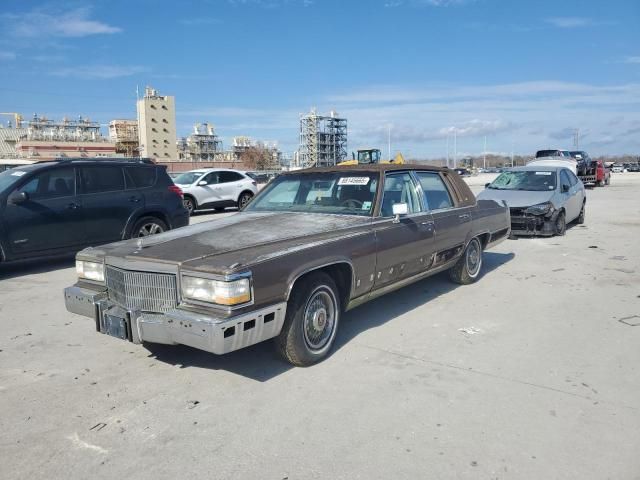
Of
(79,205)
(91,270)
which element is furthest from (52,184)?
(91,270)

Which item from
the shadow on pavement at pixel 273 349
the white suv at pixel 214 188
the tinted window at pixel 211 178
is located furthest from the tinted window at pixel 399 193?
the tinted window at pixel 211 178

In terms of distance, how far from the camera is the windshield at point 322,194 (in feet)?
15.7

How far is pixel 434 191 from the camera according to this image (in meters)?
5.80

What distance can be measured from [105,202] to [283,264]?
18.1 feet

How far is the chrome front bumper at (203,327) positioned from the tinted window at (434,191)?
9.14 ft

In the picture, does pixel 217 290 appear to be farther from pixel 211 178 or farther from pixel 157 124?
pixel 157 124

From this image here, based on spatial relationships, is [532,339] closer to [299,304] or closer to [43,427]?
[299,304]

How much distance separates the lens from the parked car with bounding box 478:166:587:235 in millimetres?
9820

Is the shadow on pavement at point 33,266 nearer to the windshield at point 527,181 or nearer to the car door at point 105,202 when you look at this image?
the car door at point 105,202

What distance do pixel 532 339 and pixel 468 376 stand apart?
1101mm

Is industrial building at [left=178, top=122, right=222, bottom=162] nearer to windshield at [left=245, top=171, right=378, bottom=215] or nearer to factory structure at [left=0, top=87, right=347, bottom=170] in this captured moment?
Result: factory structure at [left=0, top=87, right=347, bottom=170]

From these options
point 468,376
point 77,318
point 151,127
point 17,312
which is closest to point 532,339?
point 468,376

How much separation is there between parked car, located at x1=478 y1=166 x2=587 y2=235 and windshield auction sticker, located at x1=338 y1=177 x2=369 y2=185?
5.68 m

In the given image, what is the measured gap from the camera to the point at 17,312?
5.44m
